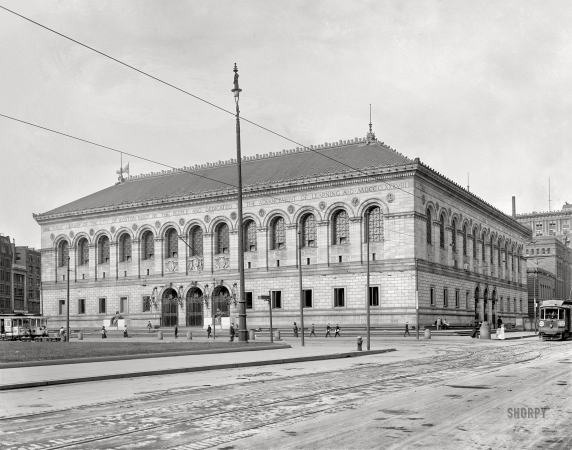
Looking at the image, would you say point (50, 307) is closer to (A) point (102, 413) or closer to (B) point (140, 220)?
(B) point (140, 220)

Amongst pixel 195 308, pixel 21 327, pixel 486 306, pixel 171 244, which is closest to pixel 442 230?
pixel 486 306

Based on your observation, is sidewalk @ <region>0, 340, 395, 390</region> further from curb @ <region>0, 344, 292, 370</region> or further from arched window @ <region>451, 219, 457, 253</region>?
arched window @ <region>451, 219, 457, 253</region>

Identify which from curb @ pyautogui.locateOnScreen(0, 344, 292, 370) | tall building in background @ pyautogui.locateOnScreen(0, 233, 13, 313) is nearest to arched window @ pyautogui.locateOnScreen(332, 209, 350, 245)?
curb @ pyautogui.locateOnScreen(0, 344, 292, 370)

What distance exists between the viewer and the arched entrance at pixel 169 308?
73.9 m

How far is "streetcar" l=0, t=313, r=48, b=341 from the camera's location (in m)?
56.3

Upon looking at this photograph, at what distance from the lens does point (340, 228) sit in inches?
2571

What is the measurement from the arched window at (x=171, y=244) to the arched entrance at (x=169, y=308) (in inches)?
146

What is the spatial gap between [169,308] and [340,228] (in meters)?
21.0

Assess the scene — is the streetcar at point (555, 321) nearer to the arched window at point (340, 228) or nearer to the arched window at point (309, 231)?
the arched window at point (340, 228)

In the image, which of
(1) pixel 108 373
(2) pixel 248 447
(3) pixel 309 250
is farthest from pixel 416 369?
(3) pixel 309 250

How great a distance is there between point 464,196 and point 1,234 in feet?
282

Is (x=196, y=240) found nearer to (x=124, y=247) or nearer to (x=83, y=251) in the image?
(x=124, y=247)

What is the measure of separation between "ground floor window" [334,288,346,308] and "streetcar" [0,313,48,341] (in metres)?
24.8

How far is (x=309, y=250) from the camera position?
66.6 m
